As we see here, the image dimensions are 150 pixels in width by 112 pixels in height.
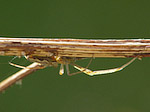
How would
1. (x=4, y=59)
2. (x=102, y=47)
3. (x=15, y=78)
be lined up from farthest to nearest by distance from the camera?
(x=4, y=59) → (x=15, y=78) → (x=102, y=47)

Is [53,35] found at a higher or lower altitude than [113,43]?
higher

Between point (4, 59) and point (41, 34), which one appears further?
point (41, 34)

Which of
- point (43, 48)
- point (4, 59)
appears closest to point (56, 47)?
point (43, 48)

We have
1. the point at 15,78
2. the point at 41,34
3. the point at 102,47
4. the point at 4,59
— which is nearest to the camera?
the point at 102,47

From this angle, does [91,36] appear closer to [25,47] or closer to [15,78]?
[15,78]

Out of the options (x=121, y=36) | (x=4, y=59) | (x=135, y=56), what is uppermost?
A: (x=121, y=36)

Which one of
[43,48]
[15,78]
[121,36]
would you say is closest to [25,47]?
[43,48]

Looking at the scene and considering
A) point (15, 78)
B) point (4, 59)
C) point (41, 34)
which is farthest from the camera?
point (41, 34)

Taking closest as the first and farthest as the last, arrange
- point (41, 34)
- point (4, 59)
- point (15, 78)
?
point (15, 78)
point (4, 59)
point (41, 34)

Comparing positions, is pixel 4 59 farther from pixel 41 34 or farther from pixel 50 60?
pixel 50 60
